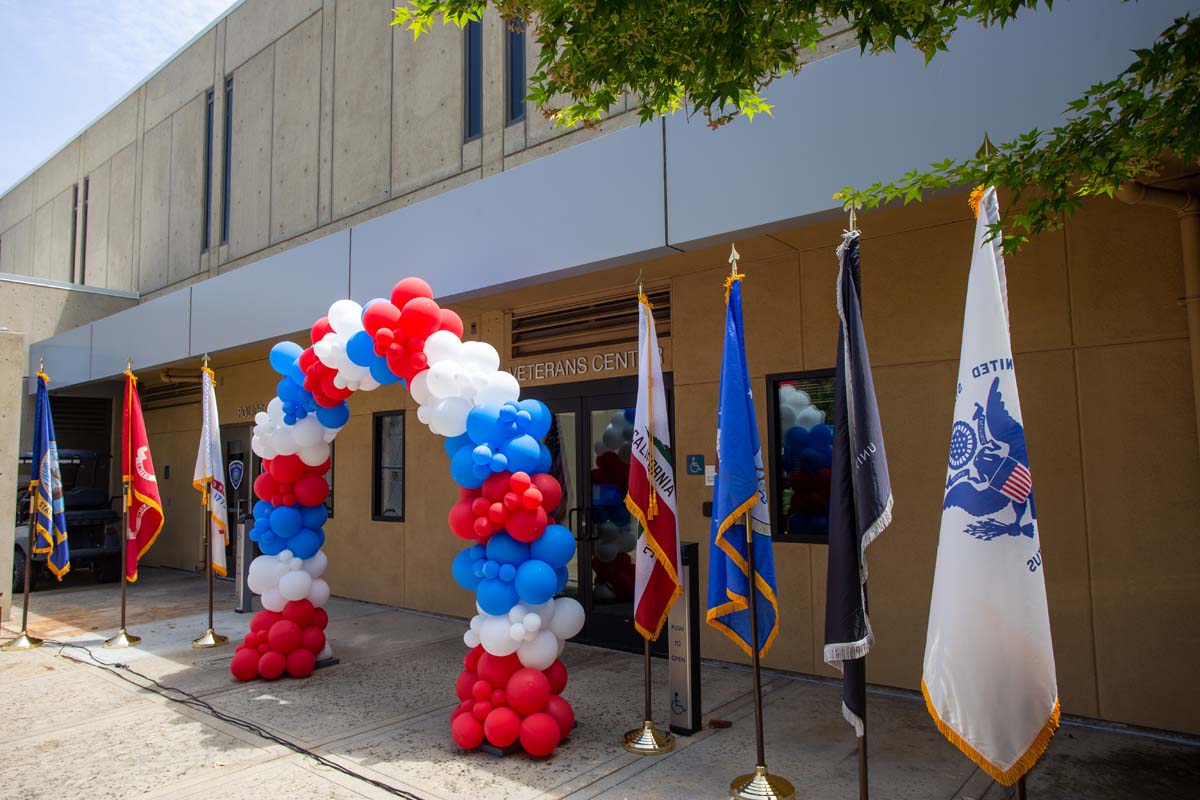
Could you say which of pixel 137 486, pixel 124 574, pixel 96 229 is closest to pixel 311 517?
pixel 137 486

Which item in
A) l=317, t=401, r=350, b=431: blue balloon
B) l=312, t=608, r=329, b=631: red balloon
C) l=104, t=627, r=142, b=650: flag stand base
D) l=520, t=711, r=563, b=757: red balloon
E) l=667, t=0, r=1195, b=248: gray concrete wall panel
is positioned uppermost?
l=667, t=0, r=1195, b=248: gray concrete wall panel

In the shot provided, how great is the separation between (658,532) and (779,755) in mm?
1582

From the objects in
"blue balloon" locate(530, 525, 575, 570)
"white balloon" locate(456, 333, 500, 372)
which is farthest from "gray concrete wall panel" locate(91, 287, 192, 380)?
"blue balloon" locate(530, 525, 575, 570)

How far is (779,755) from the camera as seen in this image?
16.5ft

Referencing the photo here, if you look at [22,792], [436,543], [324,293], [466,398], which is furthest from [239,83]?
[22,792]

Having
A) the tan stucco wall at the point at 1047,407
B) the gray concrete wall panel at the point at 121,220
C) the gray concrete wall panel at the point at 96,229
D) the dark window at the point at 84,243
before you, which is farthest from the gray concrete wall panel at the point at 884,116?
the dark window at the point at 84,243

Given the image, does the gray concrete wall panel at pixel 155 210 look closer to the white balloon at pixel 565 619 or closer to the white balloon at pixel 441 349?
the white balloon at pixel 441 349

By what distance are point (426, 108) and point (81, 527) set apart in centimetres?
927

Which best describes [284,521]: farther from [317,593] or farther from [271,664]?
[271,664]

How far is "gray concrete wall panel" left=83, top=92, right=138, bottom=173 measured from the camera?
59.5 feet

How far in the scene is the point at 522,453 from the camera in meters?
5.45

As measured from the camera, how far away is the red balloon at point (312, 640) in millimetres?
7336

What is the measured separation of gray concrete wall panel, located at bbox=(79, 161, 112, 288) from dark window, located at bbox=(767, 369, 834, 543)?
18.3 metres

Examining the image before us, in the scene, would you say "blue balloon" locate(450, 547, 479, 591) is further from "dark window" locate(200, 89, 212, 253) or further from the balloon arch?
"dark window" locate(200, 89, 212, 253)
